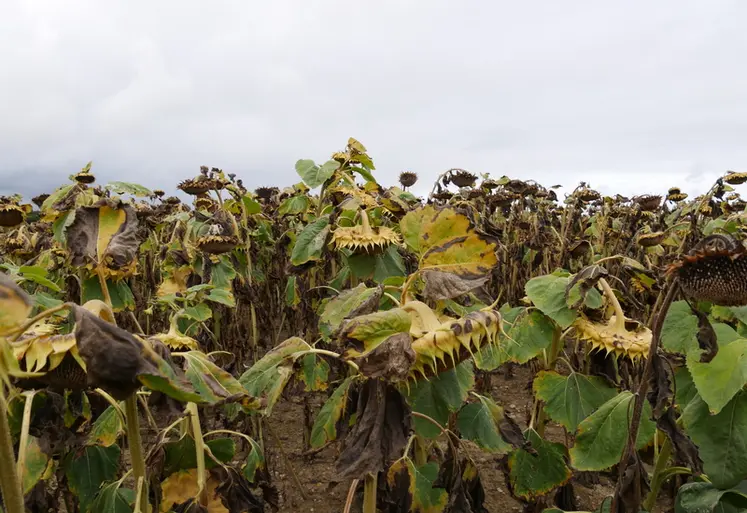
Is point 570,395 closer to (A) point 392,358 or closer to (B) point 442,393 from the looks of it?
(B) point 442,393

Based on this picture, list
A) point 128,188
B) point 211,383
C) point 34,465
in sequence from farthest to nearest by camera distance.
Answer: point 128,188
point 34,465
point 211,383

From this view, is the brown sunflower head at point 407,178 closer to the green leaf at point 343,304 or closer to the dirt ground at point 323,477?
the dirt ground at point 323,477

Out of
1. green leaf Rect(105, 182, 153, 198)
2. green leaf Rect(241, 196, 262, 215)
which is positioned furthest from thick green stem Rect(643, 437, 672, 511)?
green leaf Rect(105, 182, 153, 198)

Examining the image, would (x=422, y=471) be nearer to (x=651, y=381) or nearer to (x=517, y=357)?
(x=517, y=357)

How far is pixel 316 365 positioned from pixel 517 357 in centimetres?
85

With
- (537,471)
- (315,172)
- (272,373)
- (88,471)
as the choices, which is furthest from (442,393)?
(315,172)

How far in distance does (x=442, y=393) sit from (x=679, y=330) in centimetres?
72

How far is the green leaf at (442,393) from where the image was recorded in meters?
1.17

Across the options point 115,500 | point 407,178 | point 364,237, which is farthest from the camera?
point 407,178

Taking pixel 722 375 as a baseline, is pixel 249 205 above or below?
above

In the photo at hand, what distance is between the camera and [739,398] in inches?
43.9

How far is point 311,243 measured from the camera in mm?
2219

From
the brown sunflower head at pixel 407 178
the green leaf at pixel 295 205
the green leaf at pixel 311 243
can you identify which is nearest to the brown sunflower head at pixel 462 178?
the brown sunflower head at pixel 407 178

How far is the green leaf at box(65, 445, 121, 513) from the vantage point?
153 centimetres
